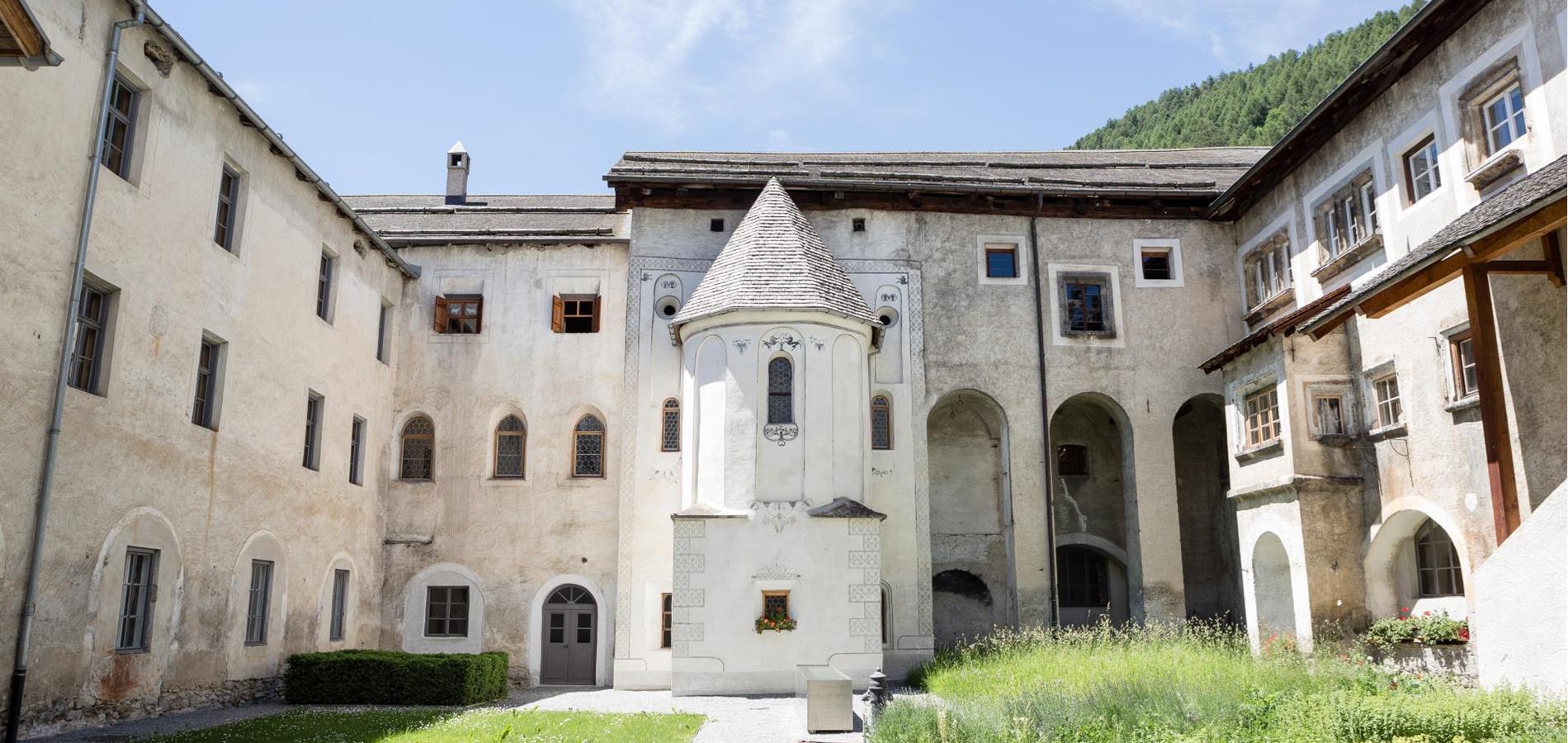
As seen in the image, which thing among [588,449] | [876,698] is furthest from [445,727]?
[588,449]

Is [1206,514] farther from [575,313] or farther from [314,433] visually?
[314,433]

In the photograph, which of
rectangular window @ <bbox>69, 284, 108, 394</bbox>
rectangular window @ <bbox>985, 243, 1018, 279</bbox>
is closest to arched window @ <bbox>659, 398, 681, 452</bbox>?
rectangular window @ <bbox>985, 243, 1018, 279</bbox>

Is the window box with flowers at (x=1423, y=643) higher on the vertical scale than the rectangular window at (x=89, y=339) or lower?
lower

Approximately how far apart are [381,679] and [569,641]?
5.06 m

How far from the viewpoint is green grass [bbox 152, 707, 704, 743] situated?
1277 centimetres

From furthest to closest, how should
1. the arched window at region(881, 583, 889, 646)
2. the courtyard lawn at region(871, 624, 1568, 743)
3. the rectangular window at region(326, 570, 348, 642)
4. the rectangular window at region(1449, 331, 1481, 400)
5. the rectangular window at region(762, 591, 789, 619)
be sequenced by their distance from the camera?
the arched window at region(881, 583, 889, 646)
the rectangular window at region(326, 570, 348, 642)
the rectangular window at region(762, 591, 789, 619)
the rectangular window at region(1449, 331, 1481, 400)
the courtyard lawn at region(871, 624, 1568, 743)

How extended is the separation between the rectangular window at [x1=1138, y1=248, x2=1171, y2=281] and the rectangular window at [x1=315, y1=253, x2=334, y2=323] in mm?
16545

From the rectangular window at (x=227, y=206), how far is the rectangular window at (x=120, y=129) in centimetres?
209

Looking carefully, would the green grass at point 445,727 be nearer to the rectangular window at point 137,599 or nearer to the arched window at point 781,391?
the rectangular window at point 137,599

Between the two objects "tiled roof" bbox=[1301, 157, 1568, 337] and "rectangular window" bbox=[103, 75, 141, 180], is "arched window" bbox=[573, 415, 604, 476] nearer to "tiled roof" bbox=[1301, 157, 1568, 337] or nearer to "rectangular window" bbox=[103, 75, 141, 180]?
"rectangular window" bbox=[103, 75, 141, 180]

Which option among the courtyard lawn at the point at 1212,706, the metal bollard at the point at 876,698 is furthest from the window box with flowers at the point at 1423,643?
the metal bollard at the point at 876,698

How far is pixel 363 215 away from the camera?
87.7 feet

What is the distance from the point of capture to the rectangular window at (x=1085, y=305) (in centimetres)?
2398

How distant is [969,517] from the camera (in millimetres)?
24078
